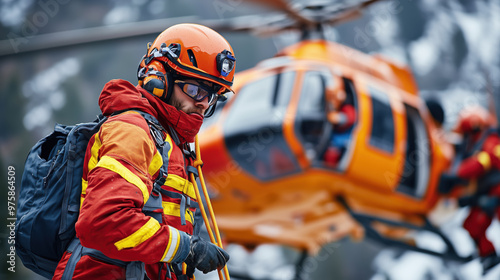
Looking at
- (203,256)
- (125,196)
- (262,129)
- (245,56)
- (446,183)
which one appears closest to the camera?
(125,196)

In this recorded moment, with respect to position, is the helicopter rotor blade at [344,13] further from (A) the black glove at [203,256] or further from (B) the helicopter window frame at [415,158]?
(A) the black glove at [203,256]

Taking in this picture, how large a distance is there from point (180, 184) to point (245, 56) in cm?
1987

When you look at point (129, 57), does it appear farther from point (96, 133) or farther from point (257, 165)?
point (96, 133)

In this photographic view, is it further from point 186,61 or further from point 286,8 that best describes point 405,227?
point 186,61

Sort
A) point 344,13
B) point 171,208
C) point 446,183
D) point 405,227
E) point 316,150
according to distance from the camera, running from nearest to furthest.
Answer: point 171,208 < point 316,150 < point 405,227 < point 344,13 < point 446,183

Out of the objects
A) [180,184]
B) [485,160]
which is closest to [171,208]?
[180,184]

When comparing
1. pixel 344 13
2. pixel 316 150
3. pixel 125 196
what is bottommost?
pixel 316 150

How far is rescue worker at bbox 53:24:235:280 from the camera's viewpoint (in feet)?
5.08

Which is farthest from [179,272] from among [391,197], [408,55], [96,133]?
[408,55]

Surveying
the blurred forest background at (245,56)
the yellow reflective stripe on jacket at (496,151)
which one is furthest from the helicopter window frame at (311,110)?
the blurred forest background at (245,56)

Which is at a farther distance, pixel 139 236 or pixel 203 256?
pixel 203 256

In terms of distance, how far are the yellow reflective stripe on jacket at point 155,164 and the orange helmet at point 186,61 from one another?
0.24 m

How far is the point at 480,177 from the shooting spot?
256 inches

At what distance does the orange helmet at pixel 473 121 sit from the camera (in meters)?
6.70
